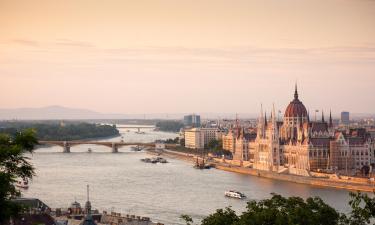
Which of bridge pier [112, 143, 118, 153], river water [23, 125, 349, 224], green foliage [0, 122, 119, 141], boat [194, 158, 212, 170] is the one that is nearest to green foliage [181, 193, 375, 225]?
river water [23, 125, 349, 224]

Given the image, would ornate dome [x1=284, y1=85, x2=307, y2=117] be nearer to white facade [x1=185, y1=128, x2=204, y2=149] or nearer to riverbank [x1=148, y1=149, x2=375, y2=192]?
riverbank [x1=148, y1=149, x2=375, y2=192]

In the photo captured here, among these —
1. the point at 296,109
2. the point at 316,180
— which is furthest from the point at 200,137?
the point at 316,180

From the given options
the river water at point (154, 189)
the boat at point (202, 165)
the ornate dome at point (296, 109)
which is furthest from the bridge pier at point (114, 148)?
the ornate dome at point (296, 109)

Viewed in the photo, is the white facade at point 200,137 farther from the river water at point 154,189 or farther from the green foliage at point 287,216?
the green foliage at point 287,216

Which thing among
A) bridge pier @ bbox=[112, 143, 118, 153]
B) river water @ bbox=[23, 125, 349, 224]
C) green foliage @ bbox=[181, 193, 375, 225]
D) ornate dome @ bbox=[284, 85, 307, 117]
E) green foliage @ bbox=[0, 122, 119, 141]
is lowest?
river water @ bbox=[23, 125, 349, 224]

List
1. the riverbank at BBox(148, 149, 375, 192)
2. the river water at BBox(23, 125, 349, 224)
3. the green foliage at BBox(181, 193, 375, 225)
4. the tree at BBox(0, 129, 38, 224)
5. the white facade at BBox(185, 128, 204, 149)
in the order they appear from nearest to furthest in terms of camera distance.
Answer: the tree at BBox(0, 129, 38, 224)
the green foliage at BBox(181, 193, 375, 225)
the river water at BBox(23, 125, 349, 224)
the riverbank at BBox(148, 149, 375, 192)
the white facade at BBox(185, 128, 204, 149)

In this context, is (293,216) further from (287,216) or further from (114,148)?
(114,148)
